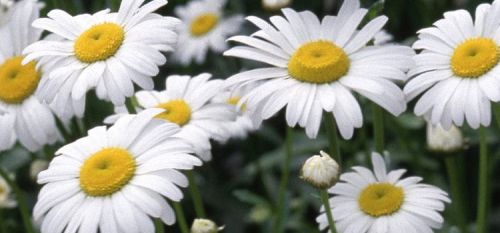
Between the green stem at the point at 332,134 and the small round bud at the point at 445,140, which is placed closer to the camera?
the green stem at the point at 332,134

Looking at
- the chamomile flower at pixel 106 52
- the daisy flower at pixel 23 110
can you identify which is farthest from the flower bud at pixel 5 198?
the chamomile flower at pixel 106 52

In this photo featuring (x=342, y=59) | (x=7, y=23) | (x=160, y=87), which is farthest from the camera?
(x=160, y=87)

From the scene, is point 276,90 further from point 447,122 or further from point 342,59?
point 447,122

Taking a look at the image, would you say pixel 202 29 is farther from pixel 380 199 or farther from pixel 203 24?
pixel 380 199

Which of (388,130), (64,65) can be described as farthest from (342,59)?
(388,130)

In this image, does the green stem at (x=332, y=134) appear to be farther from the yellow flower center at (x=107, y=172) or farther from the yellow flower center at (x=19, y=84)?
the yellow flower center at (x=19, y=84)

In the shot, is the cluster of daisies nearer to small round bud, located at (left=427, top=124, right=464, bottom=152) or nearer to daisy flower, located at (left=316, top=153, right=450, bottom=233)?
daisy flower, located at (left=316, top=153, right=450, bottom=233)
